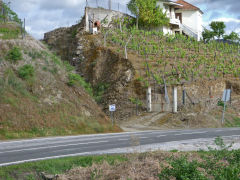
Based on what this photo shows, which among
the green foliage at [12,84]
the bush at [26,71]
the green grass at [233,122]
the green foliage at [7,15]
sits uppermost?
the green foliage at [7,15]

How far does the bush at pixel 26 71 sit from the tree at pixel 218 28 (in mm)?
38512

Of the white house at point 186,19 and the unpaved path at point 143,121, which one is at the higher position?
the white house at point 186,19

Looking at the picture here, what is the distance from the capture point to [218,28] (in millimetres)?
56906

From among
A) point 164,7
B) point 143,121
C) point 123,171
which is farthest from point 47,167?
point 164,7

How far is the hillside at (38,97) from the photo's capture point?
834 inches

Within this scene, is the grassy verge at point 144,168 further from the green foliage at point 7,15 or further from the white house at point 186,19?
the white house at point 186,19

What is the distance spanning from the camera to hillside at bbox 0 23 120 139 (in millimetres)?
21172

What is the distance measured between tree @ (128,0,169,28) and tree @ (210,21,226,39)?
11335 mm

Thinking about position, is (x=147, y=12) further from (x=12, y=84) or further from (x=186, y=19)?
(x=12, y=84)

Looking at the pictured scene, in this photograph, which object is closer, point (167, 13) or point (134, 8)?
point (134, 8)

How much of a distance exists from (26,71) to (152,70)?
15.2 m

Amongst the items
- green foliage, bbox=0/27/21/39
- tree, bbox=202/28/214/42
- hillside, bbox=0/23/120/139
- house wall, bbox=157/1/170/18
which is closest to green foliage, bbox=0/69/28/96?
hillside, bbox=0/23/120/139

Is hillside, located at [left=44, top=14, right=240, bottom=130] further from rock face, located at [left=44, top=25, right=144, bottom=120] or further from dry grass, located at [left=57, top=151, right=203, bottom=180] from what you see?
dry grass, located at [left=57, top=151, right=203, bottom=180]

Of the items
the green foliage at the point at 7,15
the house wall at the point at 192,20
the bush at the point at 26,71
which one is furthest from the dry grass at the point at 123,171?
the house wall at the point at 192,20
